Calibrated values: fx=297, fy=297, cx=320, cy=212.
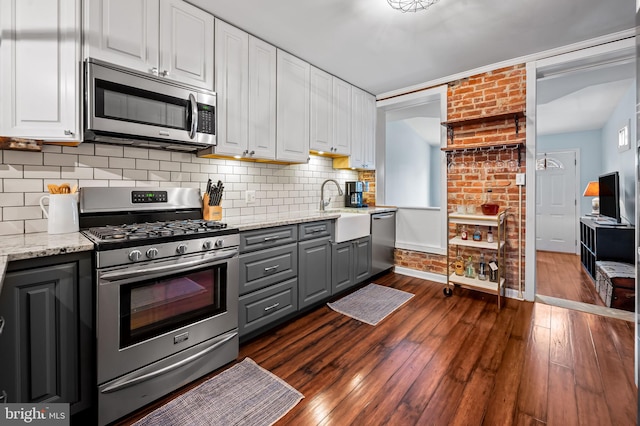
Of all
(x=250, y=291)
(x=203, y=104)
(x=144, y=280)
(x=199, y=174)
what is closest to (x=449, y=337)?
(x=250, y=291)

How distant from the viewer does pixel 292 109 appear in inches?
117

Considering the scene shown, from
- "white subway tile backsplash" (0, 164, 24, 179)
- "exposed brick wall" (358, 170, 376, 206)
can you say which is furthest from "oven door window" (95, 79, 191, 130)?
"exposed brick wall" (358, 170, 376, 206)

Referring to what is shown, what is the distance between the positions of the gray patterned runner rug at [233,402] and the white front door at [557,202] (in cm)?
642

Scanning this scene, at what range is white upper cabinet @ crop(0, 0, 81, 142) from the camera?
5.02 ft

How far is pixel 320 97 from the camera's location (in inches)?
130

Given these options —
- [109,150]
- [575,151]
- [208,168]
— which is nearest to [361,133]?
[208,168]

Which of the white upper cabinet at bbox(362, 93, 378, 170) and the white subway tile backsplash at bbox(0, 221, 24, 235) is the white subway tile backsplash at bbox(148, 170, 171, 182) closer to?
the white subway tile backsplash at bbox(0, 221, 24, 235)

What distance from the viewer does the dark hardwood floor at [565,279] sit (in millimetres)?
3369

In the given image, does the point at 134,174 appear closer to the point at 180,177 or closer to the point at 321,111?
the point at 180,177

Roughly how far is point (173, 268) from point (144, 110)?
107 centimetres

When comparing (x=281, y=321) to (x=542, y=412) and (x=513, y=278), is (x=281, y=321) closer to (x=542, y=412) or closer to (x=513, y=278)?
(x=542, y=412)

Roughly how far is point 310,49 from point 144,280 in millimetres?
2492

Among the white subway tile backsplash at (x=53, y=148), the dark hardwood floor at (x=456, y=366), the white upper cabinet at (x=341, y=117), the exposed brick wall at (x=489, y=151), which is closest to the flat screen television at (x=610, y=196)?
the exposed brick wall at (x=489, y=151)

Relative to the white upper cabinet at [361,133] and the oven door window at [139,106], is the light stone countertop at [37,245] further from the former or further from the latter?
the white upper cabinet at [361,133]
